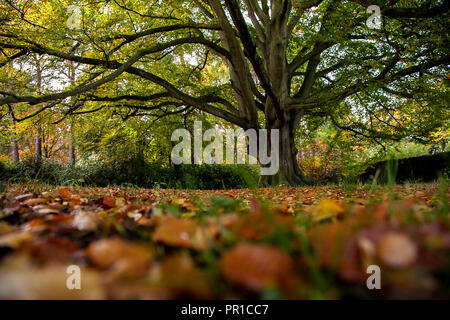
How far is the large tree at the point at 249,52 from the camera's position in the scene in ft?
15.7

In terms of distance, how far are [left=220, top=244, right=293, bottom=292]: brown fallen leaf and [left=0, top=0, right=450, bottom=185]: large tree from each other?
377cm

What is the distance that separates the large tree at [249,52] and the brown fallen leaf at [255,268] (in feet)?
12.4

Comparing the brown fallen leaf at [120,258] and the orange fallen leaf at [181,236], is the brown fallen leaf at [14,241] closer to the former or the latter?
the brown fallen leaf at [120,258]

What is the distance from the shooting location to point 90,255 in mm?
596

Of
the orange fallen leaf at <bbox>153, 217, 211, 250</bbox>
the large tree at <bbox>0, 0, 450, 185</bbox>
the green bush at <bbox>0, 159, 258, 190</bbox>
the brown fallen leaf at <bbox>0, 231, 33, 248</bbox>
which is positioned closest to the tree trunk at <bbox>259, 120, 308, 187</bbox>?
the large tree at <bbox>0, 0, 450, 185</bbox>

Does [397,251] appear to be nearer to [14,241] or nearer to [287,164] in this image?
[14,241]

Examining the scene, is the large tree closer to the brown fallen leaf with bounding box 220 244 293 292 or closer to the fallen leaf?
the fallen leaf

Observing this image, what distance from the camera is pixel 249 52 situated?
18.6 ft

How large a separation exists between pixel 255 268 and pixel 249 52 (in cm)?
580

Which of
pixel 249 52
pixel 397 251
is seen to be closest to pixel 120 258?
pixel 397 251
